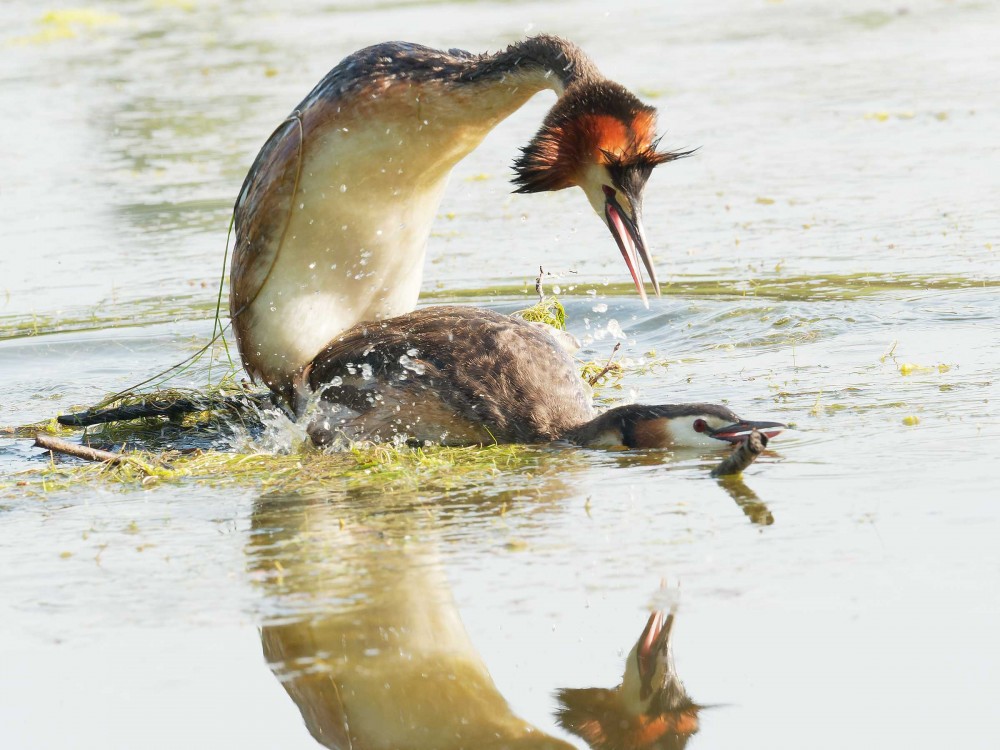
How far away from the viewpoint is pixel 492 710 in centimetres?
378

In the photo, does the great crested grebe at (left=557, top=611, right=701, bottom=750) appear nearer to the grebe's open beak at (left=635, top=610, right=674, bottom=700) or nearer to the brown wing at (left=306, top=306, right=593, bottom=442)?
the grebe's open beak at (left=635, top=610, right=674, bottom=700)

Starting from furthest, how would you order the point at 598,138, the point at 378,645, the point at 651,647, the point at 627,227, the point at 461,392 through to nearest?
the point at 461,392 → the point at 627,227 → the point at 598,138 → the point at 378,645 → the point at 651,647

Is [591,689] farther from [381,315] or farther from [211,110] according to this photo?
[211,110]

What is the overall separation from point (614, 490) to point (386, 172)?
1943mm

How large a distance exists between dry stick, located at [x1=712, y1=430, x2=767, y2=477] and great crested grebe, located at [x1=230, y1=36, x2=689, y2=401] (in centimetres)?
102

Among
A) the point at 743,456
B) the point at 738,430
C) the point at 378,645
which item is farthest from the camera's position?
the point at 738,430

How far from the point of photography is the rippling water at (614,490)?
384 cm

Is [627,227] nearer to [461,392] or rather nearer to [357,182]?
[461,392]

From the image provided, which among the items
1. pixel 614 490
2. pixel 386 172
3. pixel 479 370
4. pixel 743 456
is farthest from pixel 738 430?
pixel 386 172

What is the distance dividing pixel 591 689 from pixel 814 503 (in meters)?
1.53

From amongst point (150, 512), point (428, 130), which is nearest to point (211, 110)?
point (428, 130)

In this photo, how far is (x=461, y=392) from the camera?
6.50 meters

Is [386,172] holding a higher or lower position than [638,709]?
higher

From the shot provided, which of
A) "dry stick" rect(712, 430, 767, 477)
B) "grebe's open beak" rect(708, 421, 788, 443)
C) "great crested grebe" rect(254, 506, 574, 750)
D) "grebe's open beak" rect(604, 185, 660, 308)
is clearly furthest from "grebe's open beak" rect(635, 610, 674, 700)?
"grebe's open beak" rect(604, 185, 660, 308)
